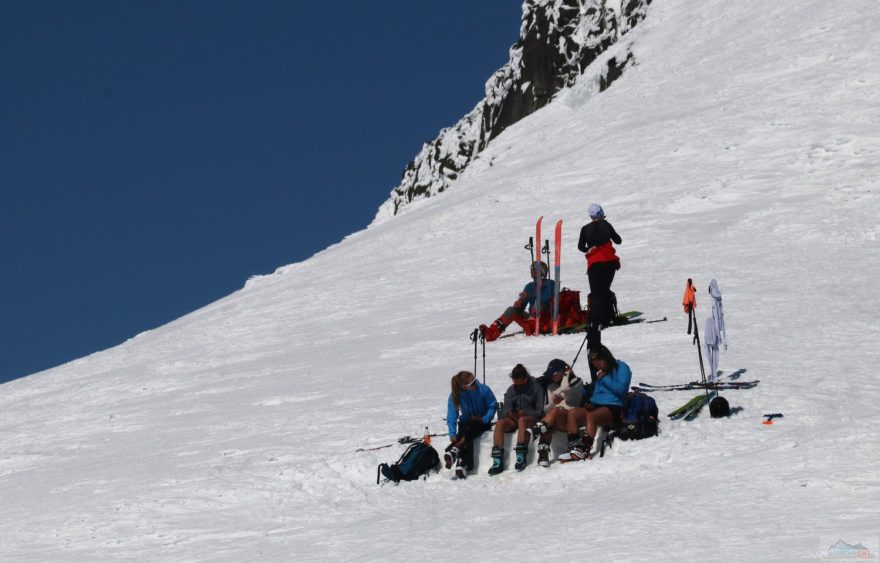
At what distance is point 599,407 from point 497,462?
96 centimetres

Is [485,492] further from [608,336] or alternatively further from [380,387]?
[608,336]

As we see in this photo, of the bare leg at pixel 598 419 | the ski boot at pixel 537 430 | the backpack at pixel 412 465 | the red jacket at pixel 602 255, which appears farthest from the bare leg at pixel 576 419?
the red jacket at pixel 602 255

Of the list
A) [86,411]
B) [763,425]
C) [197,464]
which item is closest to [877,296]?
[763,425]

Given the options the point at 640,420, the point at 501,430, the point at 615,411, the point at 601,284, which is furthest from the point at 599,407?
the point at 601,284

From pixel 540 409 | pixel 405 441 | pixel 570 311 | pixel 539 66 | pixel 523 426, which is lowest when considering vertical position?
pixel 405 441

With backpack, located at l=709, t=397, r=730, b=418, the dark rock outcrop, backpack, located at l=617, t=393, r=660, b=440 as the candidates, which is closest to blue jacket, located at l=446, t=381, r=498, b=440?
backpack, located at l=617, t=393, r=660, b=440

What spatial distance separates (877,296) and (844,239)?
14.0 ft

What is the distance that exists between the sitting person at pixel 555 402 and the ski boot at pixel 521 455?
13 centimetres

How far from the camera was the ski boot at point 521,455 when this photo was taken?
9.84 meters

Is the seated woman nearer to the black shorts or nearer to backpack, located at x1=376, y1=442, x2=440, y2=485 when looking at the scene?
the black shorts

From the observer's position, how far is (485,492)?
946 cm

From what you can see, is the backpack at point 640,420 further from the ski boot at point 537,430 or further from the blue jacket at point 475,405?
the blue jacket at point 475,405

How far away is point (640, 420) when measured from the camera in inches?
380

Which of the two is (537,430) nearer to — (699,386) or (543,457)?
(543,457)
